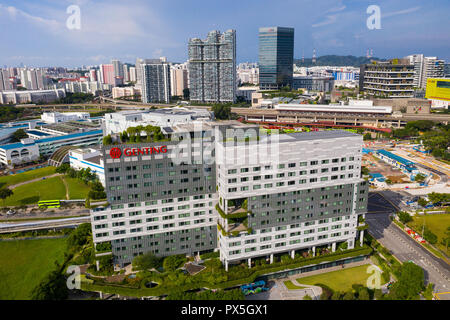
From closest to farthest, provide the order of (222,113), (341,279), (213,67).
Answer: (341,279), (222,113), (213,67)

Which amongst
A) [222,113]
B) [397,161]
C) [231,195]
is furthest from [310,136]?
[222,113]

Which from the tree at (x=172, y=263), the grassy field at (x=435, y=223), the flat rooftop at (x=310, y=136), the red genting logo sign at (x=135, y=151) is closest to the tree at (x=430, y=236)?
the grassy field at (x=435, y=223)

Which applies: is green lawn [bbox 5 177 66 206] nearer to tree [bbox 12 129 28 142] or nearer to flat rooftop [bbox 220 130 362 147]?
tree [bbox 12 129 28 142]

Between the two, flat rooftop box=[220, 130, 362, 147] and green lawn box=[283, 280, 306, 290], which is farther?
flat rooftop box=[220, 130, 362, 147]

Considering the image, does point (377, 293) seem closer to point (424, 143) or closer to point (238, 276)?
point (238, 276)

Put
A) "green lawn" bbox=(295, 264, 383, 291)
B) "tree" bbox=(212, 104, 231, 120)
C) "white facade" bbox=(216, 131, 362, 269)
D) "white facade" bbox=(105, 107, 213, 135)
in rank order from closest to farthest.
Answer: "white facade" bbox=(216, 131, 362, 269) → "green lawn" bbox=(295, 264, 383, 291) → "white facade" bbox=(105, 107, 213, 135) → "tree" bbox=(212, 104, 231, 120)

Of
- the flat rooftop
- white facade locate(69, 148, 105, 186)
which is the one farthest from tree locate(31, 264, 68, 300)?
white facade locate(69, 148, 105, 186)

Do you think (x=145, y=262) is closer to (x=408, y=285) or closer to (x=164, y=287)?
(x=164, y=287)
